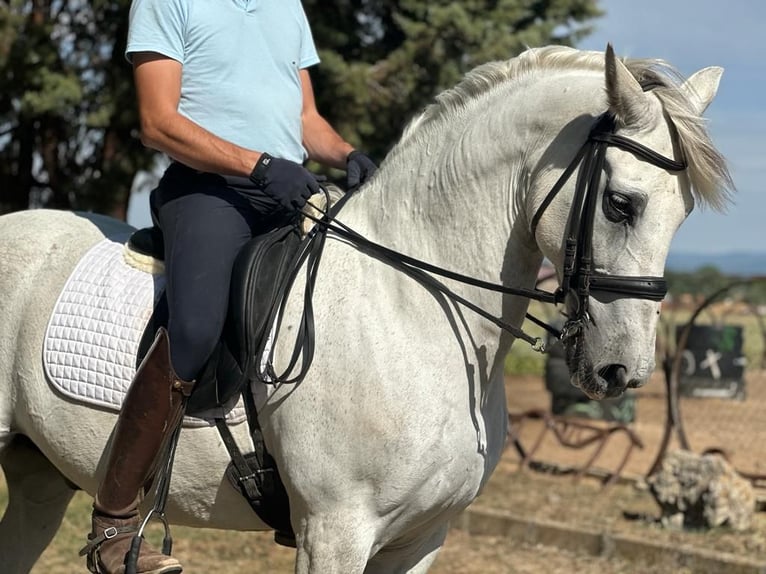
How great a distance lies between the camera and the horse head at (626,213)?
2613 mm

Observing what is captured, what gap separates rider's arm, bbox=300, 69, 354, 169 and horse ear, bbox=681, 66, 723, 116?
1297 millimetres

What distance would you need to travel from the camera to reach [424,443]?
2.85 meters

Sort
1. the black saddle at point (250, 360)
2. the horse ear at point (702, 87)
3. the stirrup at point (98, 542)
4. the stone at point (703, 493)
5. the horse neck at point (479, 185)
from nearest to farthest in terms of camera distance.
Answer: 1. the horse ear at point (702, 87)
2. the horse neck at point (479, 185)
3. the black saddle at point (250, 360)
4. the stirrup at point (98, 542)
5. the stone at point (703, 493)

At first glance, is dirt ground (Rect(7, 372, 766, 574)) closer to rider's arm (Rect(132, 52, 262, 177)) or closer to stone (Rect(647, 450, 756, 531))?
stone (Rect(647, 450, 756, 531))

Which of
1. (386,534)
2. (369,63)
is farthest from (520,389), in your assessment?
(386,534)

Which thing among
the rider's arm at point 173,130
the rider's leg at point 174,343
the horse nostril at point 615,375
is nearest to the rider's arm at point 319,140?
the rider's leg at point 174,343

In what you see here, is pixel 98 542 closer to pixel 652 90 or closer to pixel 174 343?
pixel 174 343

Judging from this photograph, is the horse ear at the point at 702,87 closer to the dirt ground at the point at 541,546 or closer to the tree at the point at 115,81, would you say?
the dirt ground at the point at 541,546

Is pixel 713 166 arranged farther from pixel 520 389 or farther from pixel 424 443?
pixel 520 389

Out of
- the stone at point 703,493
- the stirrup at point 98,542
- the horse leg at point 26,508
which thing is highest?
the stirrup at point 98,542

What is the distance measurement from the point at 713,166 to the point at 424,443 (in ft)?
3.62

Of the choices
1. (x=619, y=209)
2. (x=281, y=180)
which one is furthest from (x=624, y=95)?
(x=281, y=180)

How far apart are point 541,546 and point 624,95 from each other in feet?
16.9

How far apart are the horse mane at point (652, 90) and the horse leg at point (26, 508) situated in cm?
194
